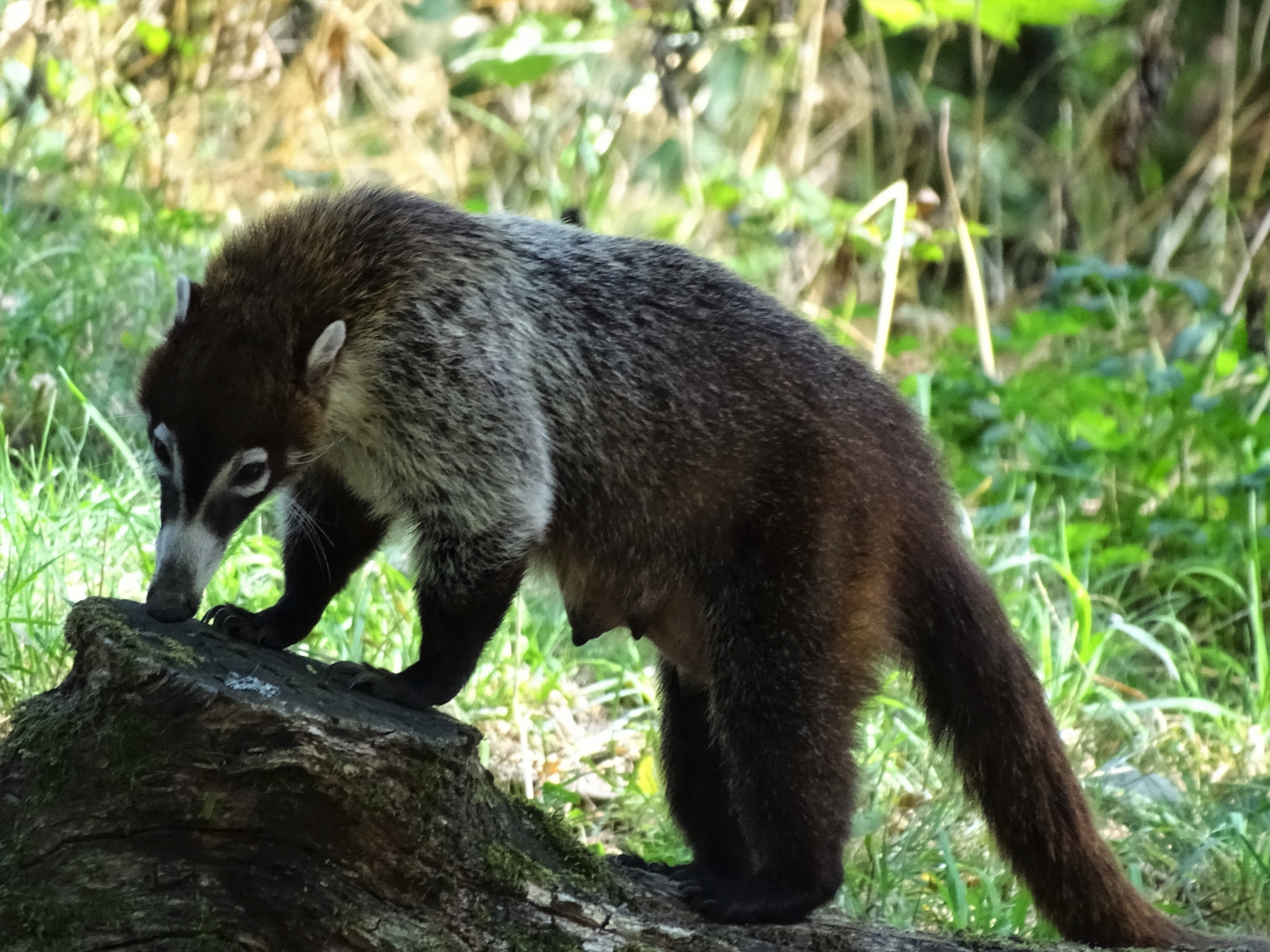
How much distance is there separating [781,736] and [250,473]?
58.5 inches

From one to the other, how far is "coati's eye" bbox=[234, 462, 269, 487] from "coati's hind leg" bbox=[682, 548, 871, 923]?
1243 mm

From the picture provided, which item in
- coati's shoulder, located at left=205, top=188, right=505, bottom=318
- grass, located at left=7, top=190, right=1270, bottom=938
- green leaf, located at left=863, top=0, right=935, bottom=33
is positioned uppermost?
coati's shoulder, located at left=205, top=188, right=505, bottom=318

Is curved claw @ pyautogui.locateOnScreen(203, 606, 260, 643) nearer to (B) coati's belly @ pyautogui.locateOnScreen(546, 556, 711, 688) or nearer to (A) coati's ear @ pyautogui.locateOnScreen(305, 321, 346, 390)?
(A) coati's ear @ pyautogui.locateOnScreen(305, 321, 346, 390)

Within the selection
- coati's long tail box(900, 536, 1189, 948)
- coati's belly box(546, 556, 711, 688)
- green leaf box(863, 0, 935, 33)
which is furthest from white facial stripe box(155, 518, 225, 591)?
green leaf box(863, 0, 935, 33)

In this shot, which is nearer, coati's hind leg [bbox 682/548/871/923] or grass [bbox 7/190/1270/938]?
coati's hind leg [bbox 682/548/871/923]

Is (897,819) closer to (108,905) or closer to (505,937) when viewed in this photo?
(505,937)

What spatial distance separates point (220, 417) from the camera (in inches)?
127

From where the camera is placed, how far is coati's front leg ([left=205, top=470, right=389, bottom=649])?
11.8 ft

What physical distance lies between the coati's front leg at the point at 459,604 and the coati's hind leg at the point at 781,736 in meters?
0.60

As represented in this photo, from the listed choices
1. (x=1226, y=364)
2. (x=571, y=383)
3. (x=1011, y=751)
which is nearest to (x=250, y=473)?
(x=571, y=383)

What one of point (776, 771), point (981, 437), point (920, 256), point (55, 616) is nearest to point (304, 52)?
point (920, 256)

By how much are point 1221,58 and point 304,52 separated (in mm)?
7238

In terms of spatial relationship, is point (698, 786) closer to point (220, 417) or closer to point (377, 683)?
point (377, 683)

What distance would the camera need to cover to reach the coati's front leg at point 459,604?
335 centimetres
